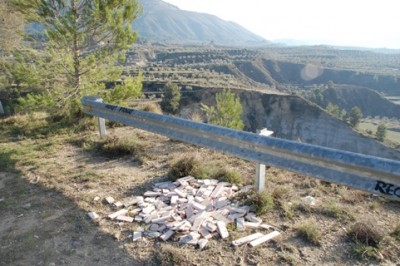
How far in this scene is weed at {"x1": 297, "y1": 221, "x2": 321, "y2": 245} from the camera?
11.1ft

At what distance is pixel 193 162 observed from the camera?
5184 millimetres

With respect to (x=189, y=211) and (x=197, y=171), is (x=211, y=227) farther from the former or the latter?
(x=197, y=171)

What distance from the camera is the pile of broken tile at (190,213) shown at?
354 cm

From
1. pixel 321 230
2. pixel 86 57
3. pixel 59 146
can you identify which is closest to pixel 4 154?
pixel 59 146

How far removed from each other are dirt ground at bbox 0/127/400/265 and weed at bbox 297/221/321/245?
0.05 meters

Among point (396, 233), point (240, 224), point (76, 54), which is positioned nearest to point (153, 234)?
point (240, 224)

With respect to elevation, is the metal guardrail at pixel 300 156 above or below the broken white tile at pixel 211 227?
above

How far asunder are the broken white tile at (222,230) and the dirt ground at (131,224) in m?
0.07

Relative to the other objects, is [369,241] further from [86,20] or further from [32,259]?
[86,20]

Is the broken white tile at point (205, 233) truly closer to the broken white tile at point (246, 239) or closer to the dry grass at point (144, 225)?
the dry grass at point (144, 225)

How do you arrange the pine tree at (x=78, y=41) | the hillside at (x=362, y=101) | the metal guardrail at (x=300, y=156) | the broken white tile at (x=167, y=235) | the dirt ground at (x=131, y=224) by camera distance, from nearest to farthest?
1. the metal guardrail at (x=300, y=156)
2. the dirt ground at (x=131, y=224)
3. the broken white tile at (x=167, y=235)
4. the pine tree at (x=78, y=41)
5. the hillside at (x=362, y=101)

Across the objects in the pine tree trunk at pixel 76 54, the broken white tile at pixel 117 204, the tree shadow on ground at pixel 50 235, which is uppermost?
the pine tree trunk at pixel 76 54

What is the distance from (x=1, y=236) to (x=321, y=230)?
3.61 metres

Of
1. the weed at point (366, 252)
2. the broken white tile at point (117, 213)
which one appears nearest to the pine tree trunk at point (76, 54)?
the broken white tile at point (117, 213)
